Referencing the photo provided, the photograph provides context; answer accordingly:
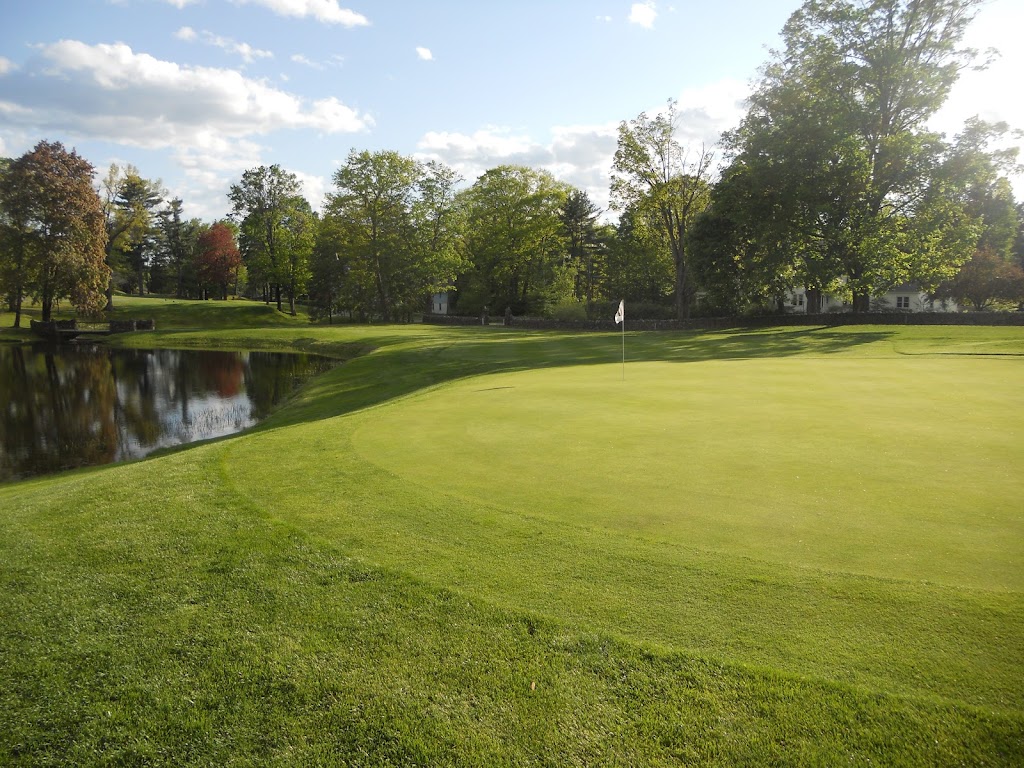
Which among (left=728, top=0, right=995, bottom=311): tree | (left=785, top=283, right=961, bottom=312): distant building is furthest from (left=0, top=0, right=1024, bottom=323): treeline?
(left=785, top=283, right=961, bottom=312): distant building

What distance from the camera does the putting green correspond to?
5.69 meters

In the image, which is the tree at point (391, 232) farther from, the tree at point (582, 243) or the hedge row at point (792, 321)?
the tree at point (582, 243)

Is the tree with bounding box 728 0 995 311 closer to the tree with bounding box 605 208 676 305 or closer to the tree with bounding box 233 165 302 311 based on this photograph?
the tree with bounding box 605 208 676 305

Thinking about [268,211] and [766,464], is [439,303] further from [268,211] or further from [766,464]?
[766,464]

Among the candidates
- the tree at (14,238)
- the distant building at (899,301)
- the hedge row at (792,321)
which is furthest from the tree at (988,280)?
the tree at (14,238)

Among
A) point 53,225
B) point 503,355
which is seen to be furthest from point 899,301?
point 53,225

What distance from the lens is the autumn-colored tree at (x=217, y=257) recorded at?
88.2m

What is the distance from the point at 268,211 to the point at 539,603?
7540 cm

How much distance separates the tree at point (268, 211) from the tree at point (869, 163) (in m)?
52.7

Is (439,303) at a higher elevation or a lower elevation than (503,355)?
higher

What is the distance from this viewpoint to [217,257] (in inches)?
3477

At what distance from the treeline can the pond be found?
72.3 ft

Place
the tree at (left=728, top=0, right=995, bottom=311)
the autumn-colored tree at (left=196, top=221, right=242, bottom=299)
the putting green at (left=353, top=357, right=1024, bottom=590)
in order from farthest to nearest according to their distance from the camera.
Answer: the autumn-colored tree at (left=196, top=221, right=242, bottom=299) < the tree at (left=728, top=0, right=995, bottom=311) < the putting green at (left=353, top=357, right=1024, bottom=590)

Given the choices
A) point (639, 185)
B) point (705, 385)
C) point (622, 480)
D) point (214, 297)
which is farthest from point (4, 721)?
point (214, 297)
